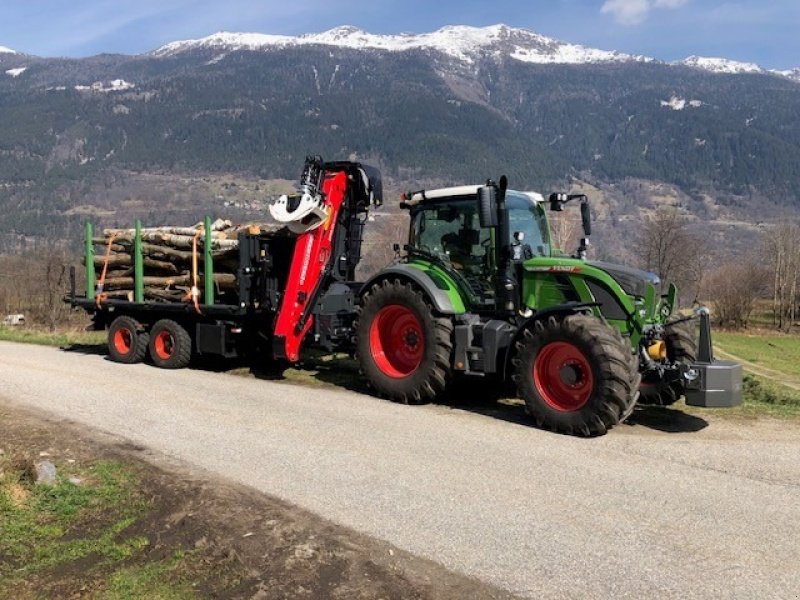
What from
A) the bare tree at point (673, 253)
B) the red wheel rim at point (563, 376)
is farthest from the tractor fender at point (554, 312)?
the bare tree at point (673, 253)

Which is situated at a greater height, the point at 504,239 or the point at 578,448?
the point at 504,239

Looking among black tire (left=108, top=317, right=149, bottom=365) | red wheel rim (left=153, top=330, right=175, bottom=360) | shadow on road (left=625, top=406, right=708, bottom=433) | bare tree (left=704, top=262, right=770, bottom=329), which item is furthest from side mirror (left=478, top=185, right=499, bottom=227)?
bare tree (left=704, top=262, right=770, bottom=329)

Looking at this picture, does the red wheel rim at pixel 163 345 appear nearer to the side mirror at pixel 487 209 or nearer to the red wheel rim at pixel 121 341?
the red wheel rim at pixel 121 341

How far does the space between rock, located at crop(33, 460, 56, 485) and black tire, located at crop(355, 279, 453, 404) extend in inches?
178

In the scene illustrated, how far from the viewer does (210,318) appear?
1266 centimetres

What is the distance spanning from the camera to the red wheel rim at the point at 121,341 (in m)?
13.9

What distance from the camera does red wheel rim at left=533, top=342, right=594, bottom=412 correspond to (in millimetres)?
8273

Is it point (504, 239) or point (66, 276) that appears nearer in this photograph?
point (504, 239)

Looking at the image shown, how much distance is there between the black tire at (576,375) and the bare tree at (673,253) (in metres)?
49.9

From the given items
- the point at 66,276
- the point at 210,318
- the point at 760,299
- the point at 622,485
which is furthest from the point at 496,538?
the point at 760,299

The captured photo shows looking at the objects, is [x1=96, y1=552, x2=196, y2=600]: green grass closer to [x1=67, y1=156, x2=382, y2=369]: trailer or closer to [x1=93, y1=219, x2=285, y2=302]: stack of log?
[x1=67, y1=156, x2=382, y2=369]: trailer

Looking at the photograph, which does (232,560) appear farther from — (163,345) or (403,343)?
(163,345)

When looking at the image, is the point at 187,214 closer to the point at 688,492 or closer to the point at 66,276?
the point at 66,276

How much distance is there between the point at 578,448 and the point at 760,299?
49.1 m
